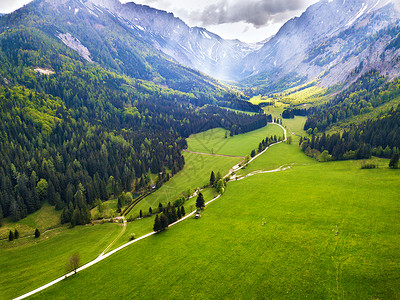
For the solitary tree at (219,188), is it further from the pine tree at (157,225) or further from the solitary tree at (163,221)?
the pine tree at (157,225)

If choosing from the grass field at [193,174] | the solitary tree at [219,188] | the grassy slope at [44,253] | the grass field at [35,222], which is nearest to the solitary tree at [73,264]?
the grassy slope at [44,253]

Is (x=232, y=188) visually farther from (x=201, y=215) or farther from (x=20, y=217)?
(x=20, y=217)

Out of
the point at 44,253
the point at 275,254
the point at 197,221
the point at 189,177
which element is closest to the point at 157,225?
the point at 197,221

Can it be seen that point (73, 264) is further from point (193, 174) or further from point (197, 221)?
point (193, 174)

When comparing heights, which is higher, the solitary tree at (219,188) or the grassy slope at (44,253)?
the solitary tree at (219,188)

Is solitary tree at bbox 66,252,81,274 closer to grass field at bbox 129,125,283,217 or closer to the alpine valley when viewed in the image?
the alpine valley
